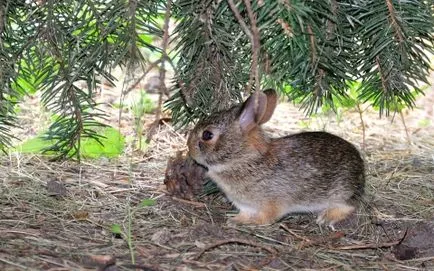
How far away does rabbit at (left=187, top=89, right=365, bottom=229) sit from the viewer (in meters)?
4.10

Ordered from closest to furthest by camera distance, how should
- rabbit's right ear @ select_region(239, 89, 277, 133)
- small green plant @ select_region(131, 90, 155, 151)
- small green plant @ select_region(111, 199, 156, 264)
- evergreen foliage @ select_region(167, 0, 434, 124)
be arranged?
evergreen foliage @ select_region(167, 0, 434, 124) → small green plant @ select_region(111, 199, 156, 264) → rabbit's right ear @ select_region(239, 89, 277, 133) → small green plant @ select_region(131, 90, 155, 151)

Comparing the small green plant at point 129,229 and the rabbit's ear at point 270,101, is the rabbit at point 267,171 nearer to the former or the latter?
the rabbit's ear at point 270,101

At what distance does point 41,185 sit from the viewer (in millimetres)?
4281

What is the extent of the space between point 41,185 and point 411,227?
2.06m

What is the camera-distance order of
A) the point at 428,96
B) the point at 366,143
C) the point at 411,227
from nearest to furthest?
1. the point at 411,227
2. the point at 366,143
3. the point at 428,96

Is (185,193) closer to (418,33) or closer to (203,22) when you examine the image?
(203,22)

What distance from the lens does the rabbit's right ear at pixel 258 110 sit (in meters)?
3.94

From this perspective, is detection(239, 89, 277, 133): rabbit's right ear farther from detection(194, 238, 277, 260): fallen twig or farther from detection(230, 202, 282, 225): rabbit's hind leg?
detection(194, 238, 277, 260): fallen twig

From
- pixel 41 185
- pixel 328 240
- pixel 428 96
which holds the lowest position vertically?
pixel 328 240

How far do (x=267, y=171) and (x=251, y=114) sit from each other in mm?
327

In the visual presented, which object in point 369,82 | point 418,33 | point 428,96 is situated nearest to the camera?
point 418,33

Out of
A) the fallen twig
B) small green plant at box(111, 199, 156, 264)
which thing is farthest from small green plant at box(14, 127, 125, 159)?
the fallen twig

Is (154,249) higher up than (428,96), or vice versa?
(428,96)

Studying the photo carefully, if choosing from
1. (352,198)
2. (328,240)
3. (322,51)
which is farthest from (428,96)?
(322,51)
